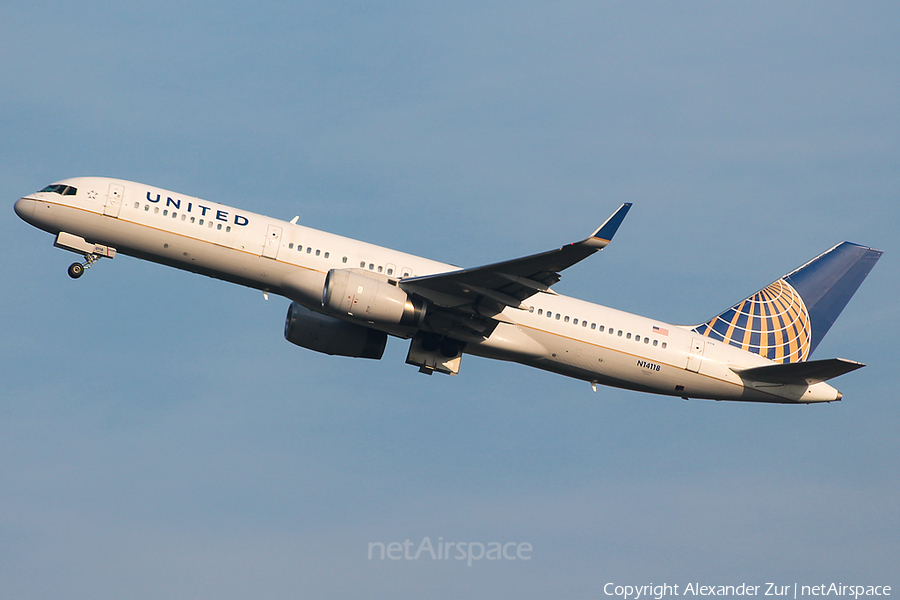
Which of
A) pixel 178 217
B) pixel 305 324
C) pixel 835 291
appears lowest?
pixel 305 324

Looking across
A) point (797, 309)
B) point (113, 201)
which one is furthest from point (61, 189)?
point (797, 309)

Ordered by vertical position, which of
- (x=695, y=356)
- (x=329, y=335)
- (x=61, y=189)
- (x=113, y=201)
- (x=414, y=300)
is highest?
(x=61, y=189)

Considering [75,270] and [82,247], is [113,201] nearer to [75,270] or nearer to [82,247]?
[82,247]

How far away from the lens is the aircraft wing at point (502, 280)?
110 feet

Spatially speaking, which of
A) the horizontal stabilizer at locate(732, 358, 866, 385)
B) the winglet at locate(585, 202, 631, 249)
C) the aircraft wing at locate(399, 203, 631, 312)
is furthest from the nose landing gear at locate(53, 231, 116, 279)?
the horizontal stabilizer at locate(732, 358, 866, 385)

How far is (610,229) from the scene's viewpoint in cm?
3161

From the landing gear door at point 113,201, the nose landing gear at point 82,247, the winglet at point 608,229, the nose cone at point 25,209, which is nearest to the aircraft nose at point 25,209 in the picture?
the nose cone at point 25,209

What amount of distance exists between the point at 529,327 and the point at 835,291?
16.7m

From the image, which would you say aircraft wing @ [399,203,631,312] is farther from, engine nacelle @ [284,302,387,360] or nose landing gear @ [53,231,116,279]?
nose landing gear @ [53,231,116,279]

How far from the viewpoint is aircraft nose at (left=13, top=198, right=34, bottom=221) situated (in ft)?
124

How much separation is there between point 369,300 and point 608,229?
954 centimetres

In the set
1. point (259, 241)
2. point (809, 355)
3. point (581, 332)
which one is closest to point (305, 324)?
point (259, 241)

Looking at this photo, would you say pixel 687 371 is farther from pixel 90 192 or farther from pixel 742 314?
pixel 90 192

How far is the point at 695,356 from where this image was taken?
4097cm
